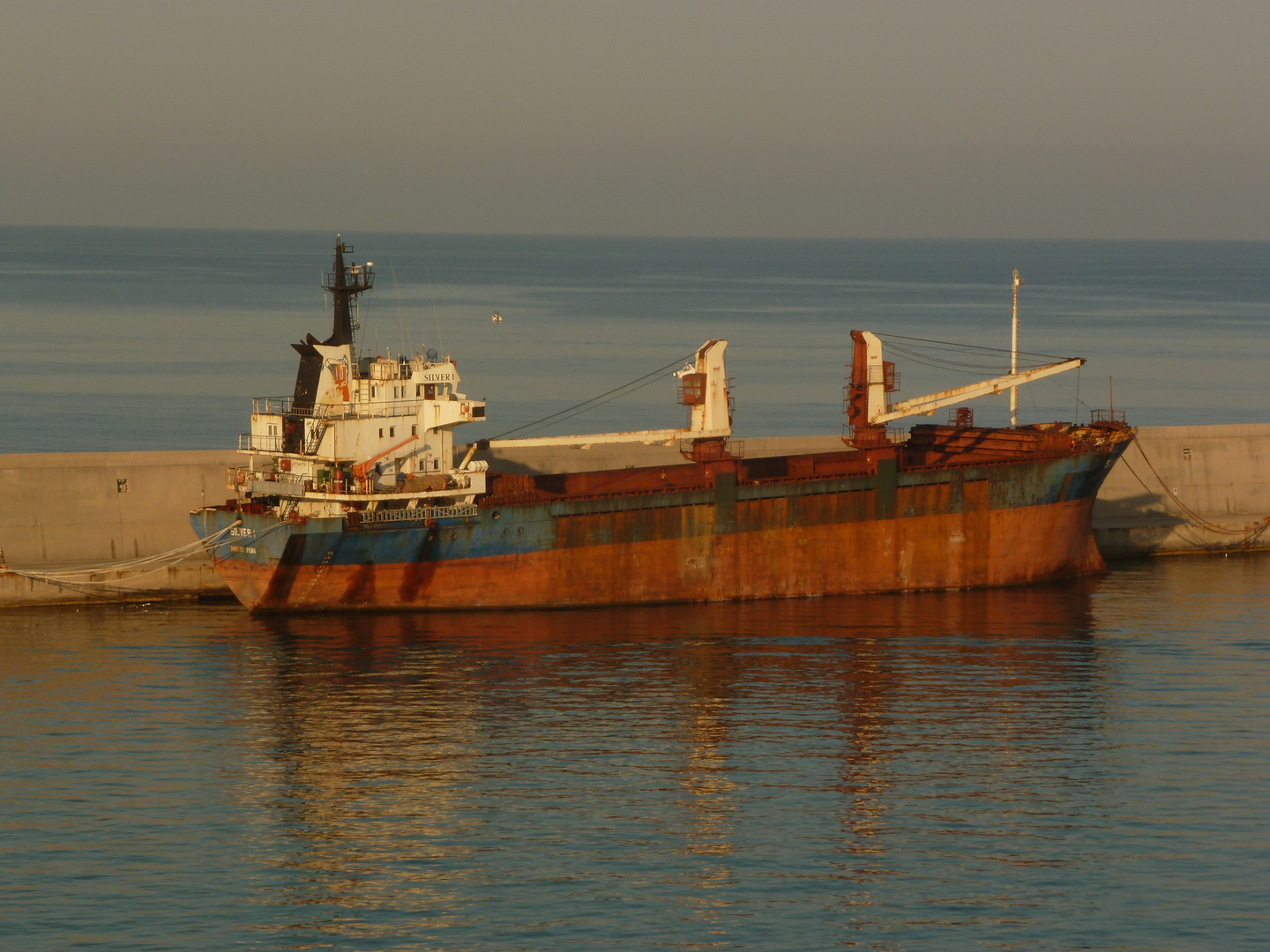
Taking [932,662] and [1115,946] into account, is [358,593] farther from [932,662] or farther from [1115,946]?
[1115,946]

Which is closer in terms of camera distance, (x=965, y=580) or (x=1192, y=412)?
(x=965, y=580)

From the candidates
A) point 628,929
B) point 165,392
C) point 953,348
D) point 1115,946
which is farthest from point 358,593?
point 953,348

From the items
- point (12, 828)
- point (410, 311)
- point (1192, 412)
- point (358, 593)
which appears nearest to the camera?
point (12, 828)

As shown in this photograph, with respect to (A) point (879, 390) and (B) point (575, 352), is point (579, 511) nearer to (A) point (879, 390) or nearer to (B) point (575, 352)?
(A) point (879, 390)

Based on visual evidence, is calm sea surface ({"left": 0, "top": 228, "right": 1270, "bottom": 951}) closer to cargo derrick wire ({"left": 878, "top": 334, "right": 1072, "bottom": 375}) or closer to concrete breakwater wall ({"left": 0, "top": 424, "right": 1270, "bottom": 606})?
concrete breakwater wall ({"left": 0, "top": 424, "right": 1270, "bottom": 606})

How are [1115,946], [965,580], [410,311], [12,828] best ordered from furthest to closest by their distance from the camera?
[410,311] < [965,580] < [12,828] < [1115,946]

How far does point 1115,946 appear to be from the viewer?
80.3ft

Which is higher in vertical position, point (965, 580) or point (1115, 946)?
point (965, 580)

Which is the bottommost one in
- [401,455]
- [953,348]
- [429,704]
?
[429,704]

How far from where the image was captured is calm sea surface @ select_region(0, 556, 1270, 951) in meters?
25.4

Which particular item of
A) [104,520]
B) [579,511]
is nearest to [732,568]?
[579,511]

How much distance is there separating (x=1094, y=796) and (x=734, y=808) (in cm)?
674

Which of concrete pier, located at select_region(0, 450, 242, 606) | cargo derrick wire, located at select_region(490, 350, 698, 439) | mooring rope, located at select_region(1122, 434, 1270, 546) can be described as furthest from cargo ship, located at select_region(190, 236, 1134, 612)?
cargo derrick wire, located at select_region(490, 350, 698, 439)

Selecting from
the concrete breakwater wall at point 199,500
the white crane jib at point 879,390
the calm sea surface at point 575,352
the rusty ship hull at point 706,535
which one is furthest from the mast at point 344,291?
the white crane jib at point 879,390
